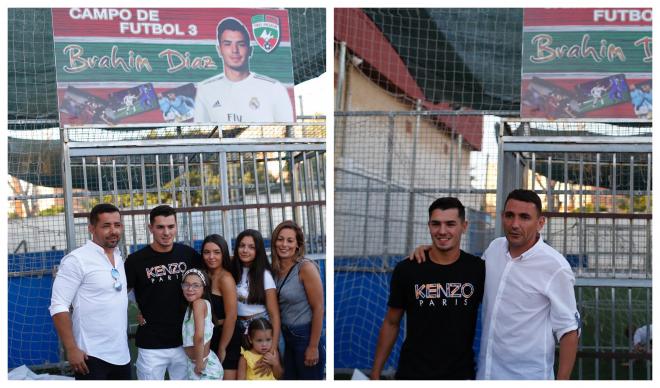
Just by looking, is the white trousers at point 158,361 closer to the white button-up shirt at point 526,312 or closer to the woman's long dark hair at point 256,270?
the woman's long dark hair at point 256,270

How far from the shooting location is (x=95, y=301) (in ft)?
12.3

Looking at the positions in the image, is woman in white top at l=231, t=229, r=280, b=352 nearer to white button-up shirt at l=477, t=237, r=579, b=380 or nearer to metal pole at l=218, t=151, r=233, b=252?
metal pole at l=218, t=151, r=233, b=252

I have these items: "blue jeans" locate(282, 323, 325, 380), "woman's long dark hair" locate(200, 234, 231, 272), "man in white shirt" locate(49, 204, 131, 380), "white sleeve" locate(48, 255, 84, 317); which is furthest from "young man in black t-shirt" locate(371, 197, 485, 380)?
"white sleeve" locate(48, 255, 84, 317)

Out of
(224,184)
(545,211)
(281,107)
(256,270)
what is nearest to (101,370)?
(256,270)

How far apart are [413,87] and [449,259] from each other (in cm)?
253

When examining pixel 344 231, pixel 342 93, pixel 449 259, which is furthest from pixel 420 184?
pixel 449 259

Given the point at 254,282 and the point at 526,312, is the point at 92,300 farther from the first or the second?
the point at 526,312

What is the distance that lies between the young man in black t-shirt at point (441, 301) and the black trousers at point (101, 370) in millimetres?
1421

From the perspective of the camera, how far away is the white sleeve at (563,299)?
3197 millimetres

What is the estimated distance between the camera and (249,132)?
5723mm

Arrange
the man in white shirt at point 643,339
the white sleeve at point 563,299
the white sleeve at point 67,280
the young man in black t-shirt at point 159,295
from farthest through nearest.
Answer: the man in white shirt at point 643,339 < the young man in black t-shirt at point 159,295 < the white sleeve at point 67,280 < the white sleeve at point 563,299

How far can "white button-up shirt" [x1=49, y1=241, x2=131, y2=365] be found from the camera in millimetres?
3727

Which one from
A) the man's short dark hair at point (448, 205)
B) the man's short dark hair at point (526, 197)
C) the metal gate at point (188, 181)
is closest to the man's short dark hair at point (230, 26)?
the metal gate at point (188, 181)

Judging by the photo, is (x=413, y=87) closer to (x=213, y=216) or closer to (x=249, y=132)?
(x=249, y=132)
